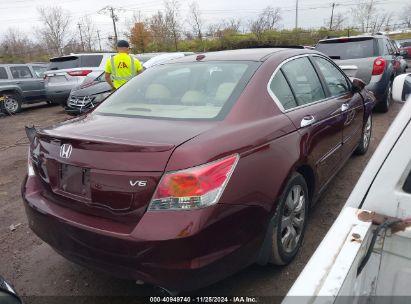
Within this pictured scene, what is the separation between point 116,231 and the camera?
187cm

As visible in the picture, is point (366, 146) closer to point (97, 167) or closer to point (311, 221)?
point (311, 221)

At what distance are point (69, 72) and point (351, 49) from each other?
7.81m

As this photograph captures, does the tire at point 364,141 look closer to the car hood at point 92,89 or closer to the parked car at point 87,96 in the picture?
the parked car at point 87,96

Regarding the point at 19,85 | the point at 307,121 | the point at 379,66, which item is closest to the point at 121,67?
the point at 307,121

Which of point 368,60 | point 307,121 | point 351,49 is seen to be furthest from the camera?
point 351,49

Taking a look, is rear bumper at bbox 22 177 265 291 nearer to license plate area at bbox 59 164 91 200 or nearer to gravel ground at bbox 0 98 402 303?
license plate area at bbox 59 164 91 200

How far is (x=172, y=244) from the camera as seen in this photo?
5.78 ft

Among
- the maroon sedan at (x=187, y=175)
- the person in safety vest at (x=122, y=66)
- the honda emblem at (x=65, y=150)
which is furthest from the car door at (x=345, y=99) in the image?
the person in safety vest at (x=122, y=66)

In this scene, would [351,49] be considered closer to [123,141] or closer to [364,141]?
[364,141]

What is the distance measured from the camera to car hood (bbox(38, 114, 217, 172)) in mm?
1853

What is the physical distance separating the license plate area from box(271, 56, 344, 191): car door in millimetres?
1442

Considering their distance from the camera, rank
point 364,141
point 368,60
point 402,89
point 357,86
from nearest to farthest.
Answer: point 402,89 < point 357,86 < point 364,141 < point 368,60

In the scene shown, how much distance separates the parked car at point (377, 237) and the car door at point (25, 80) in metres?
12.6

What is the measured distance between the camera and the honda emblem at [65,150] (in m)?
2.06
